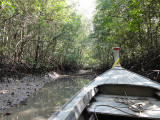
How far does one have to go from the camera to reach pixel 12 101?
457cm

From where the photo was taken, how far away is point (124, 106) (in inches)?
71.4

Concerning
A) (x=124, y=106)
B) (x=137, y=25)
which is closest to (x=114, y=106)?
(x=124, y=106)

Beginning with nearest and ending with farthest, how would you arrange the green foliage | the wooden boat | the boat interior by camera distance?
the wooden boat → the boat interior → the green foliage

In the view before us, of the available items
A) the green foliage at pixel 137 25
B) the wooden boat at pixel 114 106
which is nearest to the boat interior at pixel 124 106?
the wooden boat at pixel 114 106

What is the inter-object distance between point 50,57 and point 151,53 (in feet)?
31.3

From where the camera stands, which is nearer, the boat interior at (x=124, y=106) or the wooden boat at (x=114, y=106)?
the wooden boat at (x=114, y=106)

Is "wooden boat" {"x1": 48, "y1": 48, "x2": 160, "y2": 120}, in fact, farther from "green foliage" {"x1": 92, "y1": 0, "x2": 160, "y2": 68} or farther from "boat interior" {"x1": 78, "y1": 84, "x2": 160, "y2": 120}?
"green foliage" {"x1": 92, "y1": 0, "x2": 160, "y2": 68}

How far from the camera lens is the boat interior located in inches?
61.8

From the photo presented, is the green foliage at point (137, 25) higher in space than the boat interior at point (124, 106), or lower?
higher

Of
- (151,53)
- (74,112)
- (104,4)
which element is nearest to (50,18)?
(104,4)

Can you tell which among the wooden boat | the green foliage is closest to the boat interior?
the wooden boat

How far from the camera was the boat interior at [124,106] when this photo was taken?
1570mm

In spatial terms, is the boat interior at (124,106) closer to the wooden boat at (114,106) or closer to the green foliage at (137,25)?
the wooden boat at (114,106)

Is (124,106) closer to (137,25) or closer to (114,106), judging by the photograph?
(114,106)
